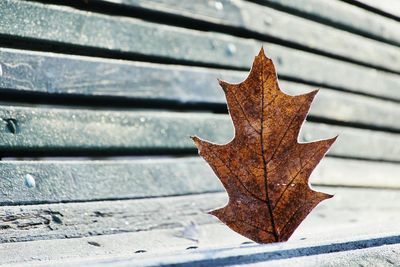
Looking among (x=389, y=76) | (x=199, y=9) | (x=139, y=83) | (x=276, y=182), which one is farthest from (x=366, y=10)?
(x=276, y=182)

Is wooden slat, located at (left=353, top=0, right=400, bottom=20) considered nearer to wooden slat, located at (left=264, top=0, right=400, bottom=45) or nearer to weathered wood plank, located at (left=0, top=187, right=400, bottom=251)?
wooden slat, located at (left=264, top=0, right=400, bottom=45)

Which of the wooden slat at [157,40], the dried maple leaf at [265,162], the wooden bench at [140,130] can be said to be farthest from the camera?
the wooden slat at [157,40]

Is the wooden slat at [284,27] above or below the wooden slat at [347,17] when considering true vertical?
below

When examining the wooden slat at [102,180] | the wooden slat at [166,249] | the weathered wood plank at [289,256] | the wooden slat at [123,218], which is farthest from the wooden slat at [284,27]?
the weathered wood plank at [289,256]

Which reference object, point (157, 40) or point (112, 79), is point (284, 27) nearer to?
point (157, 40)

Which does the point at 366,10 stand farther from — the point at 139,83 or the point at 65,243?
the point at 65,243

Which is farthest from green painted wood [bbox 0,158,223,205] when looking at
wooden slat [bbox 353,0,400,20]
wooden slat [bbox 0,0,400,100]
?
wooden slat [bbox 353,0,400,20]

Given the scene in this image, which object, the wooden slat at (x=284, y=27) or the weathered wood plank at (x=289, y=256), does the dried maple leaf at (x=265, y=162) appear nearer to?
the weathered wood plank at (x=289, y=256)
